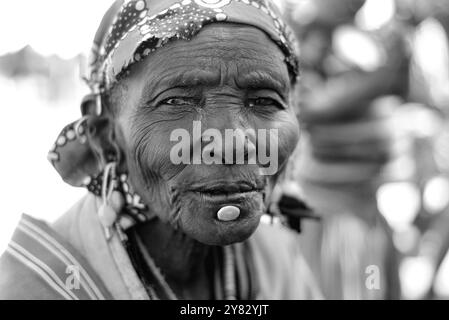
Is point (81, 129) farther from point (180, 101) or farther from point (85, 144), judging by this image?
point (180, 101)

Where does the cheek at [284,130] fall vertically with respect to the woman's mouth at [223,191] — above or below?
above

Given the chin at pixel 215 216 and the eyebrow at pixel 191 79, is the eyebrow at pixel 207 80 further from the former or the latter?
the chin at pixel 215 216

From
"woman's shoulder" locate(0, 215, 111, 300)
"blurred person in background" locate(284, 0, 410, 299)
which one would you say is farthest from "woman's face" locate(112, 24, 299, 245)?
"blurred person in background" locate(284, 0, 410, 299)

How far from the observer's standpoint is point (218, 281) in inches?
110

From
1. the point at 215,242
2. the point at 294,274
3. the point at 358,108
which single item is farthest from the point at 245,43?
the point at 358,108

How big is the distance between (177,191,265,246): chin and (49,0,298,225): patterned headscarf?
0.28m

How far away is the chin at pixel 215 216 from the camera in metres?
2.25

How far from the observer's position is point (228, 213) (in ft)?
7.38

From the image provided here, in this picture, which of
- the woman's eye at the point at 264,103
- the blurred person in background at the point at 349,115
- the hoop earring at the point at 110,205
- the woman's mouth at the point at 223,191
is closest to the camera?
the woman's mouth at the point at 223,191

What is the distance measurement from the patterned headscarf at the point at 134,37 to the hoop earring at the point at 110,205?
26 millimetres

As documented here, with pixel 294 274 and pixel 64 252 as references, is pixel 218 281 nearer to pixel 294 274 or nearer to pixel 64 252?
pixel 294 274

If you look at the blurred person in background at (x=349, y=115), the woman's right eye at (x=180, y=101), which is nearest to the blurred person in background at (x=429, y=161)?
the blurred person in background at (x=349, y=115)

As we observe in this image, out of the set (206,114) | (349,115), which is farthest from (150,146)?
(349,115)

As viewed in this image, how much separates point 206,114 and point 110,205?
1.65 feet
